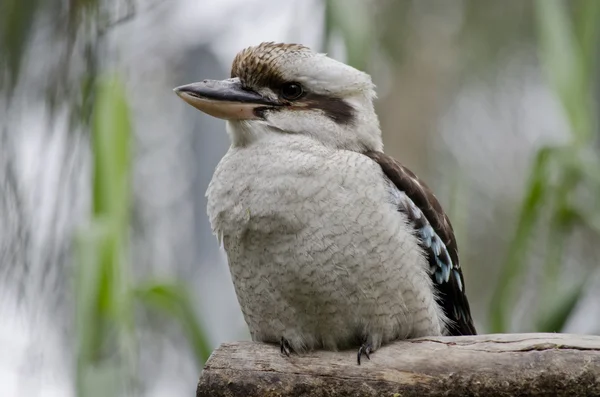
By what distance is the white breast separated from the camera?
2270 millimetres

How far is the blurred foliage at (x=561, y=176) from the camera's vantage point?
268 centimetres

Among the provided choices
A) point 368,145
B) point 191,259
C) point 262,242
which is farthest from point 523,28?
point 262,242

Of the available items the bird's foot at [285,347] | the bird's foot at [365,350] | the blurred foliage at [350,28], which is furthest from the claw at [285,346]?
the blurred foliage at [350,28]

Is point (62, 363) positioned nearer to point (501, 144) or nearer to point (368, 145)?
point (368, 145)

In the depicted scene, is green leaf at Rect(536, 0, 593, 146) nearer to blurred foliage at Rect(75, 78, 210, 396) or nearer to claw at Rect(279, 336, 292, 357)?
claw at Rect(279, 336, 292, 357)

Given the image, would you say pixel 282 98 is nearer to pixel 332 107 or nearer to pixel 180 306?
pixel 332 107

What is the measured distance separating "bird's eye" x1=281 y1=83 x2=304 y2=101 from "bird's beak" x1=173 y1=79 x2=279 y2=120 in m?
0.05

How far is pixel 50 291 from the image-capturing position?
7.08ft

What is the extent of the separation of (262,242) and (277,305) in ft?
0.50

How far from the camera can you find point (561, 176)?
2.79 m

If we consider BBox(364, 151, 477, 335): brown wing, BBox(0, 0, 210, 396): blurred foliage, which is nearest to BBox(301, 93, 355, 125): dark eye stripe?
BBox(364, 151, 477, 335): brown wing

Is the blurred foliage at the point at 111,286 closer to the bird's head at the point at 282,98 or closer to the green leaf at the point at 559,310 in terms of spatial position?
the bird's head at the point at 282,98

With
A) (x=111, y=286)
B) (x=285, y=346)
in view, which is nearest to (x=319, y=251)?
(x=285, y=346)

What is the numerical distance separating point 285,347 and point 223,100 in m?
0.62
